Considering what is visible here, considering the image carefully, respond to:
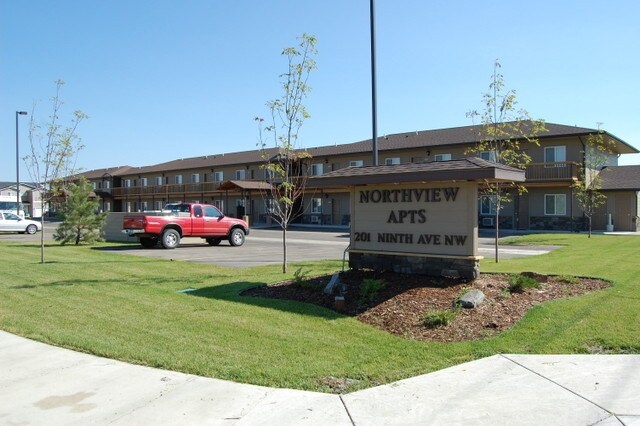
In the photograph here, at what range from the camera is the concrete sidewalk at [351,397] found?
14.2 ft

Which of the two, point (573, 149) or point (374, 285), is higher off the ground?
point (573, 149)

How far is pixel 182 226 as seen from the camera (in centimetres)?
2234

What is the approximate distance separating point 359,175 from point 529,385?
226 inches

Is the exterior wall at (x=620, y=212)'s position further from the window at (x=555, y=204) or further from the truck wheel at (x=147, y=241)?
the truck wheel at (x=147, y=241)

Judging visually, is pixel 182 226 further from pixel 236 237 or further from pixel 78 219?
pixel 78 219

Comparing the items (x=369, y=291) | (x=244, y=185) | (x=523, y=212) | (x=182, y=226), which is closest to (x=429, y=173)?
(x=369, y=291)

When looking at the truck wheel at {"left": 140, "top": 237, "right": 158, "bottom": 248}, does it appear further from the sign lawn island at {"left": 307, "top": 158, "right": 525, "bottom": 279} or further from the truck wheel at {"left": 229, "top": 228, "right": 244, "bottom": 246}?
the sign lawn island at {"left": 307, "top": 158, "right": 525, "bottom": 279}

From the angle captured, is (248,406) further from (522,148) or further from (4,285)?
(522,148)

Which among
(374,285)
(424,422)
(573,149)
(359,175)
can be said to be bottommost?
(424,422)

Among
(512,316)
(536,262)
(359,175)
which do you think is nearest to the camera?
(512,316)

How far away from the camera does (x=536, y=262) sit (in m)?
14.4

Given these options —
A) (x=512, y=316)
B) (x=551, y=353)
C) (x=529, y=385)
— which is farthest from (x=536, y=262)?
(x=529, y=385)

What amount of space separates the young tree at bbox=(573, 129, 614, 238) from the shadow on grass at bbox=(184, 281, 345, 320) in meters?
23.3

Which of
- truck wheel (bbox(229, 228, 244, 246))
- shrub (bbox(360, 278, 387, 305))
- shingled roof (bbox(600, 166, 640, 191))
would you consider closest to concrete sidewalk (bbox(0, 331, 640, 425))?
shrub (bbox(360, 278, 387, 305))
